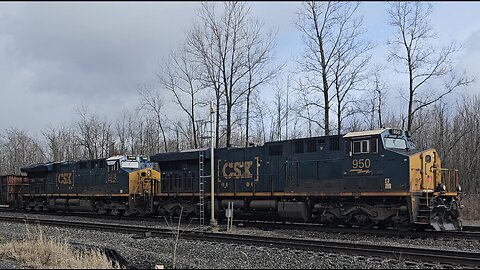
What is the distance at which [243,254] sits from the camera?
11.3 m

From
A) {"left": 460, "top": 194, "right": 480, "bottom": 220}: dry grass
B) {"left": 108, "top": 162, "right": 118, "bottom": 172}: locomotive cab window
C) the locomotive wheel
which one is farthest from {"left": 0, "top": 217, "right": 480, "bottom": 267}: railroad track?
{"left": 460, "top": 194, "right": 480, "bottom": 220}: dry grass

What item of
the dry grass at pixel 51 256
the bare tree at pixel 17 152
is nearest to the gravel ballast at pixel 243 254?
the dry grass at pixel 51 256

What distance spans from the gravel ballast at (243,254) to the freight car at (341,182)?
139 centimetres

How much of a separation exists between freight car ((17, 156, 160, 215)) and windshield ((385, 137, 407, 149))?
12.6 m

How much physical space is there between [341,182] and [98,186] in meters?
15.6

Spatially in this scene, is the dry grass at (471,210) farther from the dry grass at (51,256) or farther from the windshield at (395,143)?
the dry grass at (51,256)

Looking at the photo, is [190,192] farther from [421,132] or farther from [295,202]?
[421,132]

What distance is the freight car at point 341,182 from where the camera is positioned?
1569cm

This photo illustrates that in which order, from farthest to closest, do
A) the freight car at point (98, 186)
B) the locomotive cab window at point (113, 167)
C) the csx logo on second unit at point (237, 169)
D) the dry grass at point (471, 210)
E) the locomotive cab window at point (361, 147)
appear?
the locomotive cab window at point (113, 167)
the freight car at point (98, 186)
the dry grass at point (471, 210)
the csx logo on second unit at point (237, 169)
the locomotive cab window at point (361, 147)

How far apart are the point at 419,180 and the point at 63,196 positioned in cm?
2203

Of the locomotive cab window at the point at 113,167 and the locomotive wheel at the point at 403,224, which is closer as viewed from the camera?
the locomotive wheel at the point at 403,224

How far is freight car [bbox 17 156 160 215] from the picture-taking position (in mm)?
25422

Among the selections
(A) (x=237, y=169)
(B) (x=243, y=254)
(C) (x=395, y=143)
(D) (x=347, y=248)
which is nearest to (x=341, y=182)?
(C) (x=395, y=143)

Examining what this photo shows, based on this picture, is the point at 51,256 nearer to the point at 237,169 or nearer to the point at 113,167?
the point at 237,169
